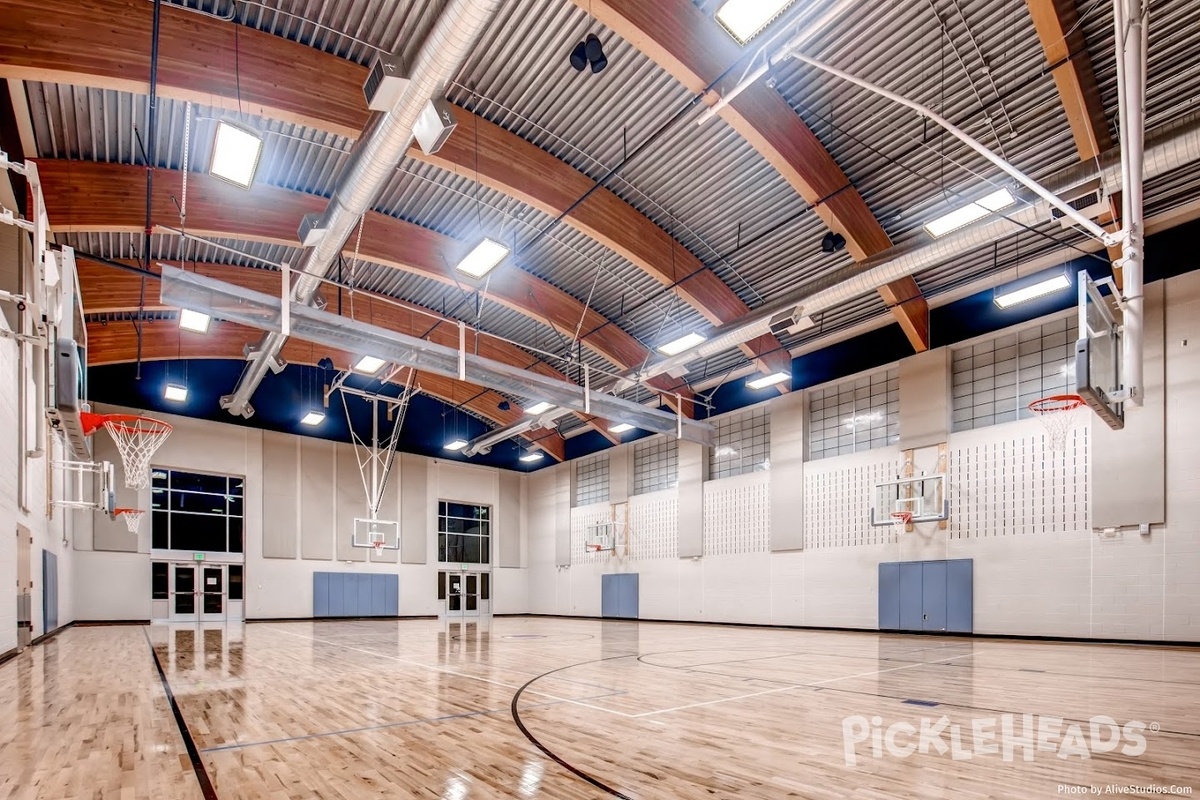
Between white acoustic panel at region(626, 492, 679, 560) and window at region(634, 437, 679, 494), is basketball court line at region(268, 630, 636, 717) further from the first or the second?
window at region(634, 437, 679, 494)

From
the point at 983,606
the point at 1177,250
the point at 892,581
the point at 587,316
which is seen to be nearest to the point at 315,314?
the point at 587,316

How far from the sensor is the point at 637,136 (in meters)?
12.6

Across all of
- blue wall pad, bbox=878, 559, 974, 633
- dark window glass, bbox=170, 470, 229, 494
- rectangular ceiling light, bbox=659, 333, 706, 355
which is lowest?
blue wall pad, bbox=878, 559, 974, 633

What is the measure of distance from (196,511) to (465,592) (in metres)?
10.8

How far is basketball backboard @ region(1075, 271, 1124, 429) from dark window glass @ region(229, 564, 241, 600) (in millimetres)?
24909

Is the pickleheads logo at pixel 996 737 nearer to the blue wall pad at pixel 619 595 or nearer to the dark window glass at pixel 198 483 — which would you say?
the blue wall pad at pixel 619 595

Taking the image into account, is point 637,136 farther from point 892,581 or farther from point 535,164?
point 892,581

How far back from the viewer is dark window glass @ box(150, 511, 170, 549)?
22672mm

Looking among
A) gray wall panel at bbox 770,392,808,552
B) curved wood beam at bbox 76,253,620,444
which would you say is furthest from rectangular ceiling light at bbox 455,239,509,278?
gray wall panel at bbox 770,392,808,552

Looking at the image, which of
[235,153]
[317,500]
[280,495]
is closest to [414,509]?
[317,500]

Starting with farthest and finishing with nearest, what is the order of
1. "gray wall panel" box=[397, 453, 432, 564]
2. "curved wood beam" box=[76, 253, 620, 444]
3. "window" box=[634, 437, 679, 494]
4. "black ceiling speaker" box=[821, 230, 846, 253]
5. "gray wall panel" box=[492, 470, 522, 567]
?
"gray wall panel" box=[492, 470, 522, 567] → "gray wall panel" box=[397, 453, 432, 564] → "window" box=[634, 437, 679, 494] → "curved wood beam" box=[76, 253, 620, 444] → "black ceiling speaker" box=[821, 230, 846, 253]

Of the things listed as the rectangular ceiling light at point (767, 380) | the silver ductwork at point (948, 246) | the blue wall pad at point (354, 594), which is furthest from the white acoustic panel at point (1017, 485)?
the blue wall pad at point (354, 594)

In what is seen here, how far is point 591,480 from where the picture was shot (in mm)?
28266

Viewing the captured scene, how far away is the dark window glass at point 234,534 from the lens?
78.7 ft
